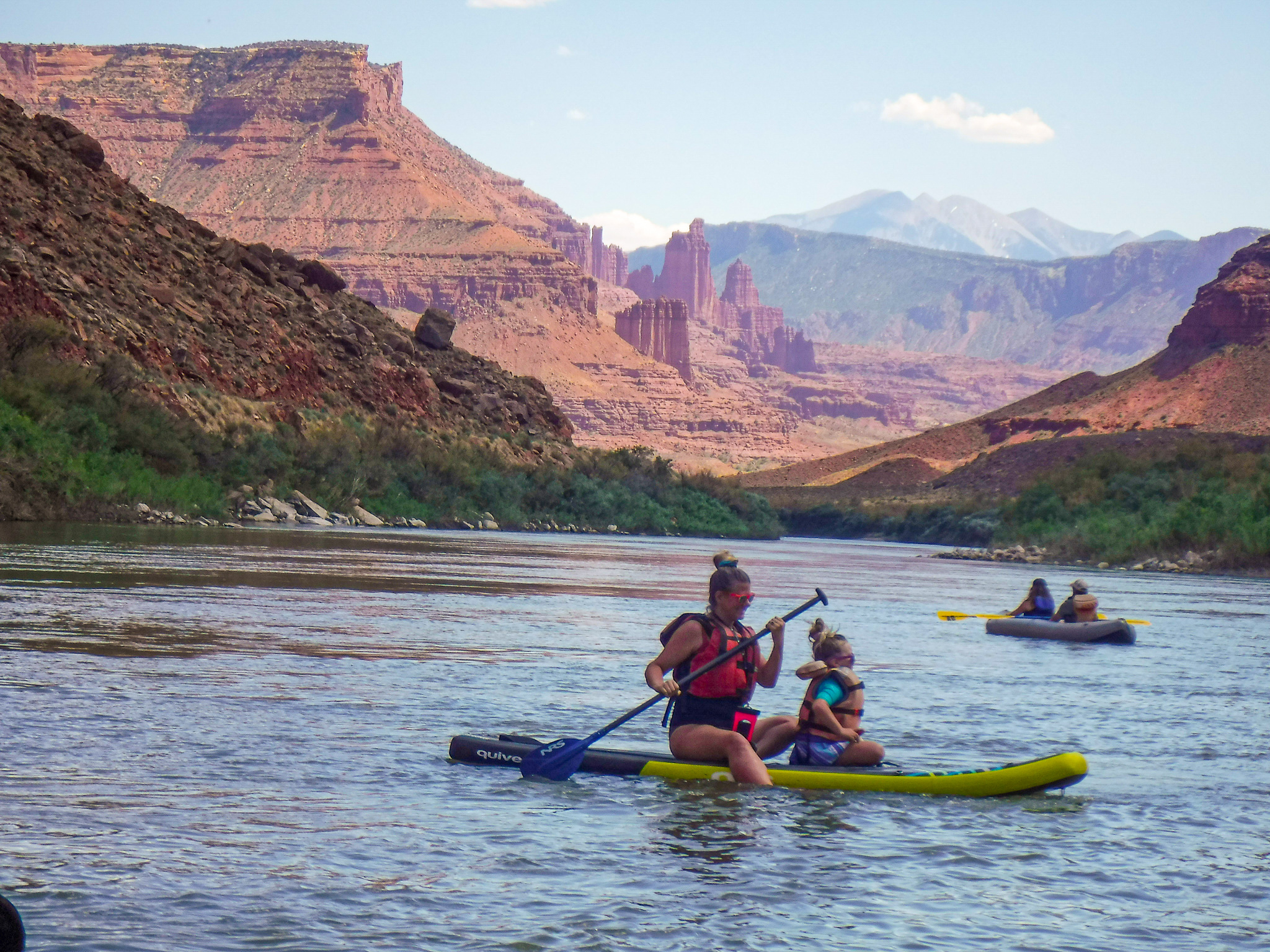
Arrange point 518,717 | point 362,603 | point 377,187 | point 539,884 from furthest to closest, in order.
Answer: point 377,187 < point 362,603 < point 518,717 < point 539,884

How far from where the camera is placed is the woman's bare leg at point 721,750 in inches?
452

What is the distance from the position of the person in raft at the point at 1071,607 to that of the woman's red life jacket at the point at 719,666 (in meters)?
17.7

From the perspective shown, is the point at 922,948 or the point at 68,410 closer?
the point at 922,948

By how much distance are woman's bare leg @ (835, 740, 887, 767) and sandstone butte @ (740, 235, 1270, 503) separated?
308ft

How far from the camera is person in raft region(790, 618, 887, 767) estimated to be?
1174cm

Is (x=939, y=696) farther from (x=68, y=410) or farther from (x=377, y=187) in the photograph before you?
(x=377, y=187)

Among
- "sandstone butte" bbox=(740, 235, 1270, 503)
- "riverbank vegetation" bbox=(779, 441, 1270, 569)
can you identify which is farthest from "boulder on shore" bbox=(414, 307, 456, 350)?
"sandstone butte" bbox=(740, 235, 1270, 503)

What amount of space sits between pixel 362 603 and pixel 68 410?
71.3ft

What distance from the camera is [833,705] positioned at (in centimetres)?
1192

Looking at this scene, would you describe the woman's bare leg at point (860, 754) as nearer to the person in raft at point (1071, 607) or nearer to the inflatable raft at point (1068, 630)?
the inflatable raft at point (1068, 630)

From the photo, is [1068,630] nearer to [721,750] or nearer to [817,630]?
[817,630]

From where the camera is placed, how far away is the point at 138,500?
46781 millimetres

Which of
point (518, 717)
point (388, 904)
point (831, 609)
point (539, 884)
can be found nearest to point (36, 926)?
point (388, 904)

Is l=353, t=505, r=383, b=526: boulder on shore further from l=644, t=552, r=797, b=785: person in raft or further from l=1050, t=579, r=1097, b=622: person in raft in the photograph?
l=644, t=552, r=797, b=785: person in raft
